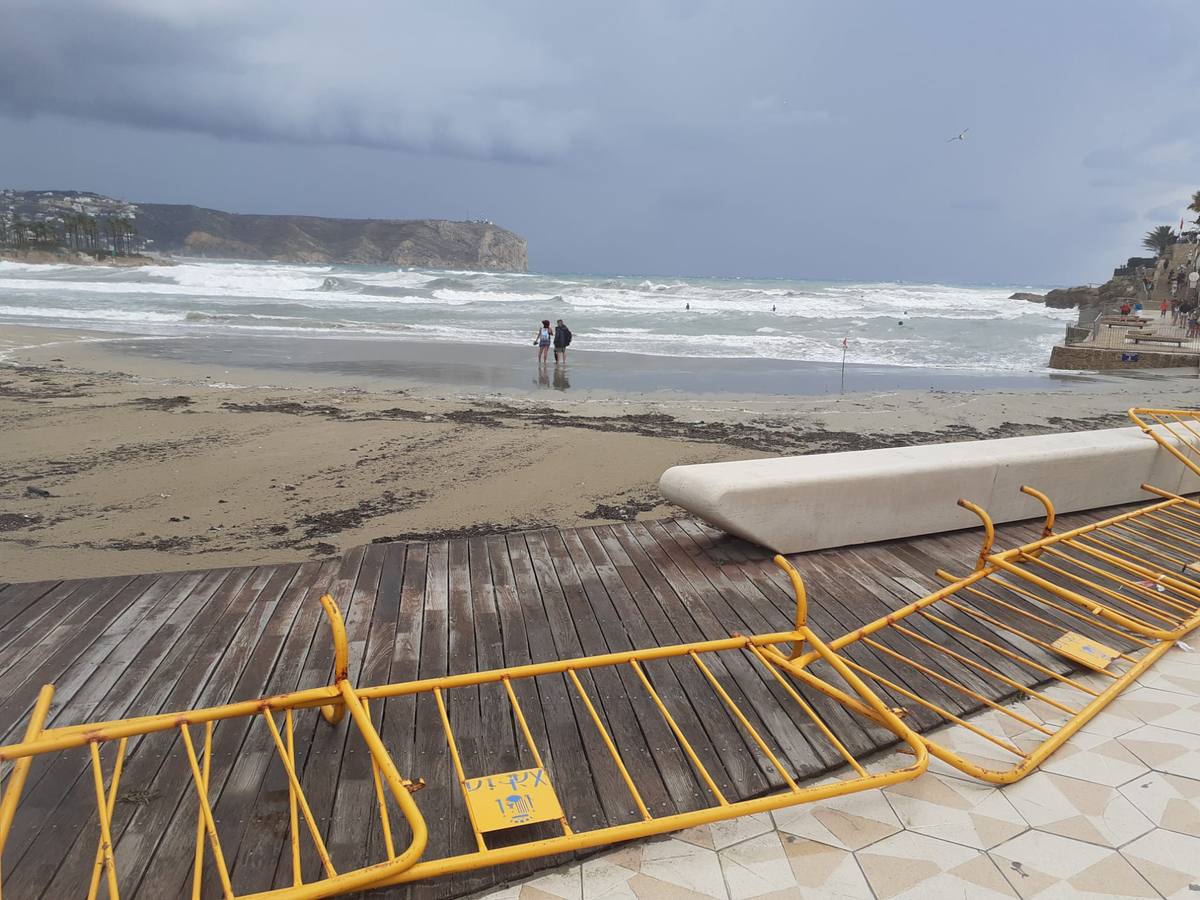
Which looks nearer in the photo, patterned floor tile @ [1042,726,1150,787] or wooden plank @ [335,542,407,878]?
wooden plank @ [335,542,407,878]

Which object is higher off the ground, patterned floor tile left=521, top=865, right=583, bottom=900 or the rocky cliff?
the rocky cliff

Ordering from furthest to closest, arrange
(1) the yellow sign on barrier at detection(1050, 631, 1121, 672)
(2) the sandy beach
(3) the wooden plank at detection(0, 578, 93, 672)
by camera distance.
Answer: (2) the sandy beach < (1) the yellow sign on barrier at detection(1050, 631, 1121, 672) < (3) the wooden plank at detection(0, 578, 93, 672)

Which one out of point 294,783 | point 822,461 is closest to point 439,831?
point 294,783

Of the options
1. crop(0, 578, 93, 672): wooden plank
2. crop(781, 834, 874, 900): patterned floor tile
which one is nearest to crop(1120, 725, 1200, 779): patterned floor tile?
crop(781, 834, 874, 900): patterned floor tile

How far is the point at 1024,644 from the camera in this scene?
442 centimetres

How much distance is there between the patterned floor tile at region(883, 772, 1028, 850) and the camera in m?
2.87

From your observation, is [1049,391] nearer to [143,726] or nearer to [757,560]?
[757,560]

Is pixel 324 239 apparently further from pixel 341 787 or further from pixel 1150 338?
pixel 341 787

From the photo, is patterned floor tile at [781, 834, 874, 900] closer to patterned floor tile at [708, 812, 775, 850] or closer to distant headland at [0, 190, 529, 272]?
patterned floor tile at [708, 812, 775, 850]

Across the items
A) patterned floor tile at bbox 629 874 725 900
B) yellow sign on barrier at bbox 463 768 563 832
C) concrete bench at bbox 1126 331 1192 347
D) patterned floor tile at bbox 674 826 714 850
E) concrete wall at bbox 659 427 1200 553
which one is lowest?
patterned floor tile at bbox 629 874 725 900

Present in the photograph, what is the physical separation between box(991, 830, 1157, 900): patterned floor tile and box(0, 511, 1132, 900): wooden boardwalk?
27.6 inches

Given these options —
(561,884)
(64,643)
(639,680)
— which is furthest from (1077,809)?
(64,643)

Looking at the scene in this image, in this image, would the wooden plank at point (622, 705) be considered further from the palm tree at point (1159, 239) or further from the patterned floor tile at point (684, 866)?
the palm tree at point (1159, 239)

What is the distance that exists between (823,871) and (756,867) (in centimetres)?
23
